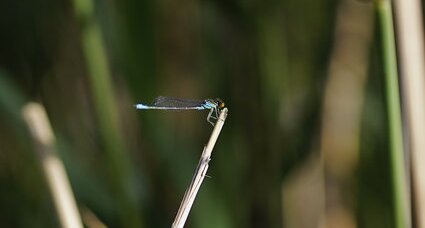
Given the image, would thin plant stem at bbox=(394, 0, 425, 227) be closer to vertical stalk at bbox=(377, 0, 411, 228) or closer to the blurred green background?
vertical stalk at bbox=(377, 0, 411, 228)

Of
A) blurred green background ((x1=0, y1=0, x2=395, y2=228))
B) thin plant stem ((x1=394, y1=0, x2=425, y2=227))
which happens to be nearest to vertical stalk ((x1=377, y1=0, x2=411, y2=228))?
thin plant stem ((x1=394, y1=0, x2=425, y2=227))

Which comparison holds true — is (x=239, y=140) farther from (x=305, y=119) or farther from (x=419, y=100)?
(x=419, y=100)

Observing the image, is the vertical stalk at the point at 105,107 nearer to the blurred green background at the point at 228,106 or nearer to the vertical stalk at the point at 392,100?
the blurred green background at the point at 228,106

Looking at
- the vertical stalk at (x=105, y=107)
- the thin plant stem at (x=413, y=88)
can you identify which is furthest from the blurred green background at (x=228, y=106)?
the thin plant stem at (x=413, y=88)

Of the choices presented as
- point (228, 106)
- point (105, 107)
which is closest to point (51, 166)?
point (105, 107)

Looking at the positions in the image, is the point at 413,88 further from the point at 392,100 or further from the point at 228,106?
the point at 228,106
